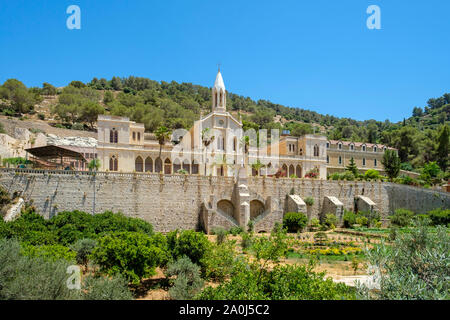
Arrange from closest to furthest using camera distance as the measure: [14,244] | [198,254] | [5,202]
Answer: [14,244] < [198,254] < [5,202]

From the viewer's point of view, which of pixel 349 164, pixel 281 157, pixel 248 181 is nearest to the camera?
pixel 248 181

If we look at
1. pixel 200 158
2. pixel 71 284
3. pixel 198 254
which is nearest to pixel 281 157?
pixel 200 158

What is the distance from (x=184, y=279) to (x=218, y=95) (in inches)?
1652

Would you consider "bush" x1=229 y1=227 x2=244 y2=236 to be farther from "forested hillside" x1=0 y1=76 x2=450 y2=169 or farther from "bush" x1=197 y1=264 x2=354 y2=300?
"forested hillside" x1=0 y1=76 x2=450 y2=169

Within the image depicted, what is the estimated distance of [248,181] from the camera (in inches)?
1588

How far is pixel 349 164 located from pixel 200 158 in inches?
1199

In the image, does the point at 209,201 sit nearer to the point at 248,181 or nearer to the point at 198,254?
the point at 248,181

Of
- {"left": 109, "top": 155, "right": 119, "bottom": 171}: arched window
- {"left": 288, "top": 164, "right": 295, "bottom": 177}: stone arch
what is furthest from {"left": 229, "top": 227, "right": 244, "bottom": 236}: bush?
{"left": 288, "top": 164, "right": 295, "bottom": 177}: stone arch

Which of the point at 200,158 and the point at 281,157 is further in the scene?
the point at 281,157

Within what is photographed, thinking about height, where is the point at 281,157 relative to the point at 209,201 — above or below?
above

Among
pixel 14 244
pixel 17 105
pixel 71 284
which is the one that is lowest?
pixel 71 284

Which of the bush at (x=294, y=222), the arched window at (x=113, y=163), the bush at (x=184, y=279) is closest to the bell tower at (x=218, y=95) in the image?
the arched window at (x=113, y=163)

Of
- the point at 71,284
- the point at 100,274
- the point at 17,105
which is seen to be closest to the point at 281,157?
the point at 100,274

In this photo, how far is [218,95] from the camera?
181 feet
